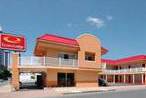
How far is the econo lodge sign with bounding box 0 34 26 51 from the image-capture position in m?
34.0

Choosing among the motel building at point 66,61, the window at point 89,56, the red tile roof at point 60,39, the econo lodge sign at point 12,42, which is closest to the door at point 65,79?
the motel building at point 66,61

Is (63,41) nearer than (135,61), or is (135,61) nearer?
(63,41)

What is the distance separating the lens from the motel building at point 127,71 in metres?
60.5

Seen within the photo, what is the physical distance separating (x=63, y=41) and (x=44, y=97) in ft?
50.2

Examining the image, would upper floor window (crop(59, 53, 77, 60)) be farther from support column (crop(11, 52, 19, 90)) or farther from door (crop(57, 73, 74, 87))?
support column (crop(11, 52, 19, 90))

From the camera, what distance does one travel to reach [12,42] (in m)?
35.0

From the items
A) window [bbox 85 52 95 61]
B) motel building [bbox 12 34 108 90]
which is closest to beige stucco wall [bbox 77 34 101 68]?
motel building [bbox 12 34 108 90]

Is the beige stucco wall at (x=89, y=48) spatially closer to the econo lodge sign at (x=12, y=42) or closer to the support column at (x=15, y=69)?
the econo lodge sign at (x=12, y=42)

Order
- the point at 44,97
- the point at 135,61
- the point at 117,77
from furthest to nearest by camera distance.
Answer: the point at 117,77
the point at 135,61
the point at 44,97

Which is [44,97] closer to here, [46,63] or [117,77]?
[46,63]

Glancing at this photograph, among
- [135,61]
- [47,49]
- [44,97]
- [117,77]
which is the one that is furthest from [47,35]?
[117,77]

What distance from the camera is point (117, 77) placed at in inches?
2844

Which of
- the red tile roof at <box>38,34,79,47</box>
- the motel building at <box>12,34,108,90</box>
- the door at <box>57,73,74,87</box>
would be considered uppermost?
the red tile roof at <box>38,34,79,47</box>

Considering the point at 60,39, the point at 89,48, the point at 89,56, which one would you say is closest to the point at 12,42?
the point at 60,39
